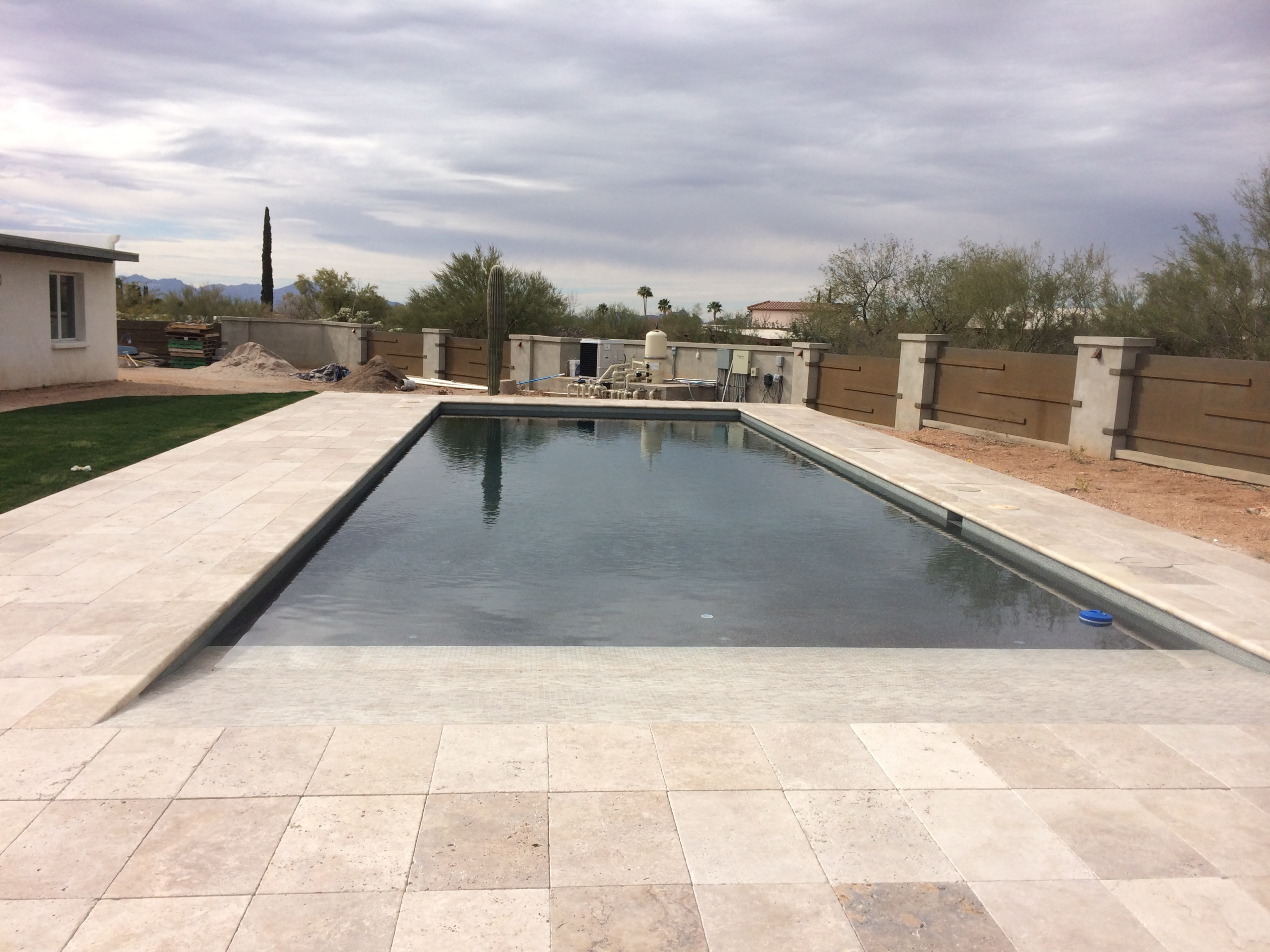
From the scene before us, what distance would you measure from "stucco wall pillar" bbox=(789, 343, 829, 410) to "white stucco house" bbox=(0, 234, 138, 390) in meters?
12.4

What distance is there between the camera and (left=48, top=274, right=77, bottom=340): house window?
1577cm

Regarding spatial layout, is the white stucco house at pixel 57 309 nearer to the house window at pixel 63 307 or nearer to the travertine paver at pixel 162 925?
the house window at pixel 63 307

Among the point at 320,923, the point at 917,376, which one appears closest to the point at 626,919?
the point at 320,923

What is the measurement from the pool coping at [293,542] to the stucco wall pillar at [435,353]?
12.3 metres

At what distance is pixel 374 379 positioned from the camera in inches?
810

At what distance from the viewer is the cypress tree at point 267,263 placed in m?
36.2

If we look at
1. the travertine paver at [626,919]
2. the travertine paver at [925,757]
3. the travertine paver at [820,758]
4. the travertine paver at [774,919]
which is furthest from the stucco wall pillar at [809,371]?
the travertine paver at [626,919]

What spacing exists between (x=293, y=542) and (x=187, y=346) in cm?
2152

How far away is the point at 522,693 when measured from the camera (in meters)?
4.07

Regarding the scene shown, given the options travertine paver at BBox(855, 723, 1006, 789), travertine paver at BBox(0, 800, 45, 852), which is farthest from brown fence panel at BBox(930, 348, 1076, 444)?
travertine paver at BBox(0, 800, 45, 852)

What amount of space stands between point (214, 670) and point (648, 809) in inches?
92.8

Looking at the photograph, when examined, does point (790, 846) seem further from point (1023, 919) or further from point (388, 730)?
point (388, 730)

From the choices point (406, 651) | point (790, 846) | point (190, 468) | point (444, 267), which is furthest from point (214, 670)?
point (444, 267)

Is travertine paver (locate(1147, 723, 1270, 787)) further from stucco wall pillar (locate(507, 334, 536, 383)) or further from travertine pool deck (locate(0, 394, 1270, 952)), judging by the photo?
stucco wall pillar (locate(507, 334, 536, 383))
